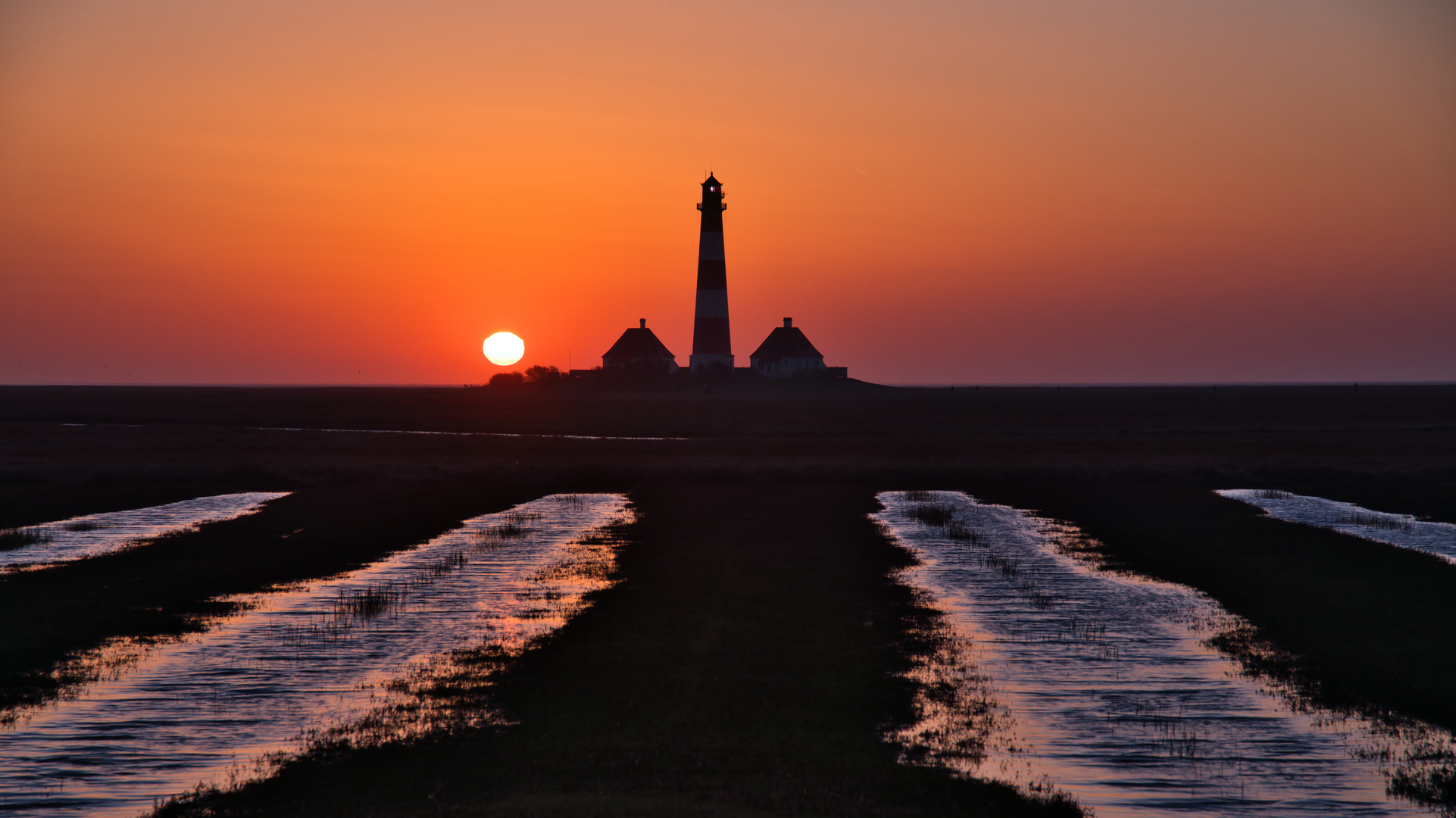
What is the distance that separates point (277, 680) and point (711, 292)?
95395 millimetres

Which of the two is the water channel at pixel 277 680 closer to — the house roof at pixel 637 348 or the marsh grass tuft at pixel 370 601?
the marsh grass tuft at pixel 370 601

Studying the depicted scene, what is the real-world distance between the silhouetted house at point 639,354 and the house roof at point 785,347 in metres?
10.9

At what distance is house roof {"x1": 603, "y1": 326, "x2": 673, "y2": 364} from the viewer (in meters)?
129

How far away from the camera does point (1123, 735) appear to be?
402 inches

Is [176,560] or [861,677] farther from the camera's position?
[176,560]

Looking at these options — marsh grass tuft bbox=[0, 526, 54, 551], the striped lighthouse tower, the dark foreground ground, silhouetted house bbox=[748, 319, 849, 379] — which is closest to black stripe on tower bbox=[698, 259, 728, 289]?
the striped lighthouse tower

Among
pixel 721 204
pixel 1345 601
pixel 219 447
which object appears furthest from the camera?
pixel 721 204

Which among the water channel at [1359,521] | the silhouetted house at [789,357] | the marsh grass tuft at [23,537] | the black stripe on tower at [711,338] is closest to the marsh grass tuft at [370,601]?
the marsh grass tuft at [23,537]

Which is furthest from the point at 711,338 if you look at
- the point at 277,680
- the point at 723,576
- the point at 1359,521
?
the point at 277,680

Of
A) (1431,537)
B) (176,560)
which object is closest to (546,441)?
(176,560)

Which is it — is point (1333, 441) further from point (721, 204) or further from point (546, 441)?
point (721, 204)

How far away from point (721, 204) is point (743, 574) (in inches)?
3387

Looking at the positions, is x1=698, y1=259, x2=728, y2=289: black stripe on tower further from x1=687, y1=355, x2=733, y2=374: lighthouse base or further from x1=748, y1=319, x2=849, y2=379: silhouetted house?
x1=748, y1=319, x2=849, y2=379: silhouetted house

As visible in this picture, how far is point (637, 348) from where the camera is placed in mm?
129625
